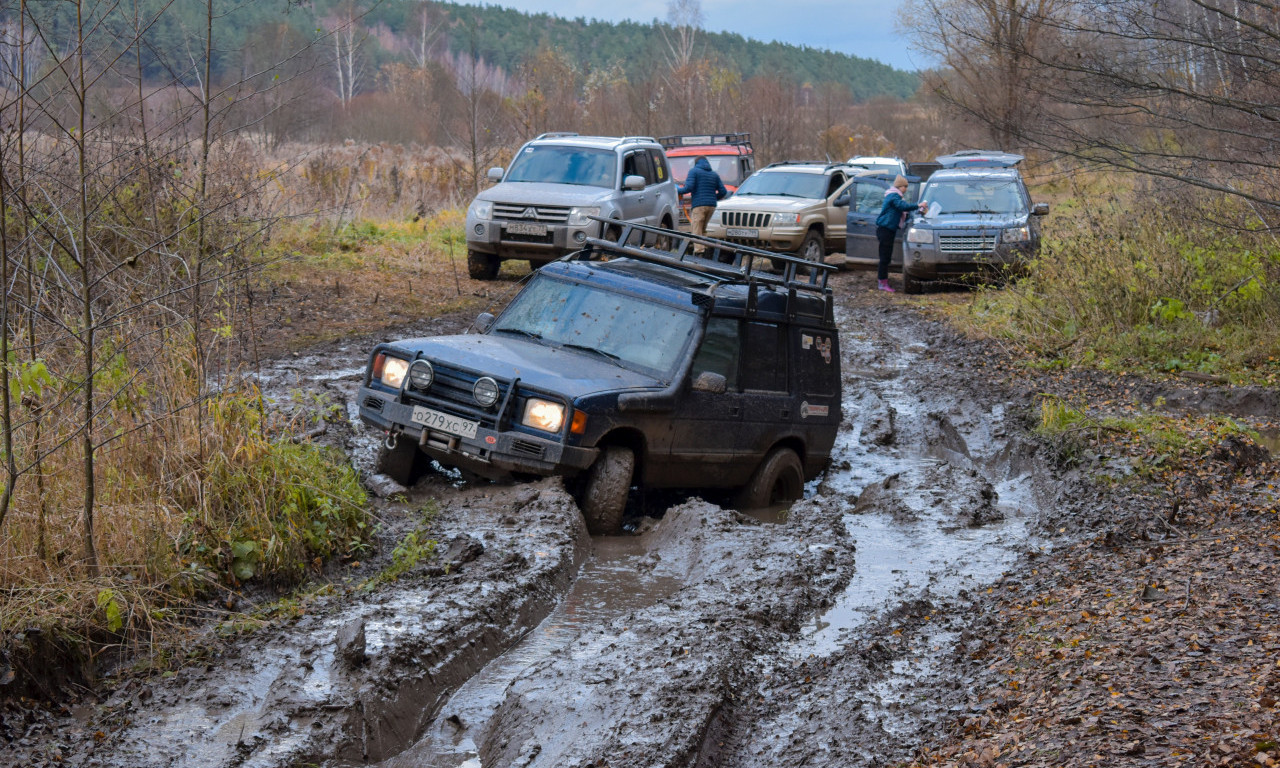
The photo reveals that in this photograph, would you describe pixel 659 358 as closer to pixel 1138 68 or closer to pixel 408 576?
pixel 408 576

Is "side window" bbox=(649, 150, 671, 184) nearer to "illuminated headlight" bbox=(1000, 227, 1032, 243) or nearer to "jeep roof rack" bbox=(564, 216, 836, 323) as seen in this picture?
"illuminated headlight" bbox=(1000, 227, 1032, 243)

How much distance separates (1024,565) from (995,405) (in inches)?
188

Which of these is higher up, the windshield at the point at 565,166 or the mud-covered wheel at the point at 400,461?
the windshield at the point at 565,166

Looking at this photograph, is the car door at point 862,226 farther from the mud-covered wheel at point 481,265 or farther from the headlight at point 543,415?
the headlight at point 543,415

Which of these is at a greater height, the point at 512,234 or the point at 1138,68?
the point at 1138,68

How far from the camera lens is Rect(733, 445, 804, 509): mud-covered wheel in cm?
809

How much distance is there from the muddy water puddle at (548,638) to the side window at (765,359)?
159 centimetres

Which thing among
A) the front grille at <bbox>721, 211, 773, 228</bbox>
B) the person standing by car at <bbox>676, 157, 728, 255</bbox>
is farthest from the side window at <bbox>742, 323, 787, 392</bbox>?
the person standing by car at <bbox>676, 157, 728, 255</bbox>

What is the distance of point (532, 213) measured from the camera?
52.1 ft

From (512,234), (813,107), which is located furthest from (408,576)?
(813,107)

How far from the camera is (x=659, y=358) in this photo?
7.36 metres

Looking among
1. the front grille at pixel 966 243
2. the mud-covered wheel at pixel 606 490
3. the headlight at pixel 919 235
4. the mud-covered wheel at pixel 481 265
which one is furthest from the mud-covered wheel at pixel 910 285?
the mud-covered wheel at pixel 606 490

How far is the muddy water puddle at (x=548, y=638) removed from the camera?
427cm

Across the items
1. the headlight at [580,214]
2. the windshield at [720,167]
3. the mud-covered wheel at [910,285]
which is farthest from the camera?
the windshield at [720,167]
